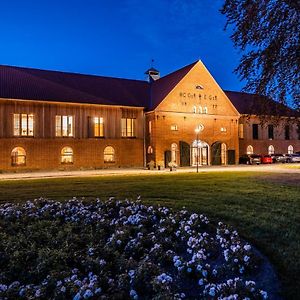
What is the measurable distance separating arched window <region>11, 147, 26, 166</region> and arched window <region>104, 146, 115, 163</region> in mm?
8878

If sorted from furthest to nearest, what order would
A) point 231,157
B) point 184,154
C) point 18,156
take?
point 231,157, point 184,154, point 18,156

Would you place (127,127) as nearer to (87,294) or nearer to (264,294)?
(87,294)

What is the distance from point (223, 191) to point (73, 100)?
25822 millimetres

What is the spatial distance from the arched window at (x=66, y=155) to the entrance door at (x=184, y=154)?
13.2 meters

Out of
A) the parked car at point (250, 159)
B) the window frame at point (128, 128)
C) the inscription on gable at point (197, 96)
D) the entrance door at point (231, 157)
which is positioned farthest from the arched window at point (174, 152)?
the parked car at point (250, 159)

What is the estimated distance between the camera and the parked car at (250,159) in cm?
4666

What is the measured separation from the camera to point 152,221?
349 inches

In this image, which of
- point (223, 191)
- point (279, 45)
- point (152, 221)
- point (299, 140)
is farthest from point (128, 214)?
point (299, 140)

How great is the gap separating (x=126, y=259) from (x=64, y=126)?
31.7 metres

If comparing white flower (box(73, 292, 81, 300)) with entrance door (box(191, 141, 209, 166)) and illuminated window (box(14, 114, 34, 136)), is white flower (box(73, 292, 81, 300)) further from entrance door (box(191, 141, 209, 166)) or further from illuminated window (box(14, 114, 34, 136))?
entrance door (box(191, 141, 209, 166))

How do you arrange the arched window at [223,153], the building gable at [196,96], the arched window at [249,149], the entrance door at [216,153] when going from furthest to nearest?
1. the arched window at [249,149]
2. the arched window at [223,153]
3. the entrance door at [216,153]
4. the building gable at [196,96]

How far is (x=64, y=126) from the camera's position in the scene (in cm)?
3631

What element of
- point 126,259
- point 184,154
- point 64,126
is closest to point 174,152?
point 184,154

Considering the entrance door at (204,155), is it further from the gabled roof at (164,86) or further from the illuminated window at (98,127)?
the illuminated window at (98,127)
